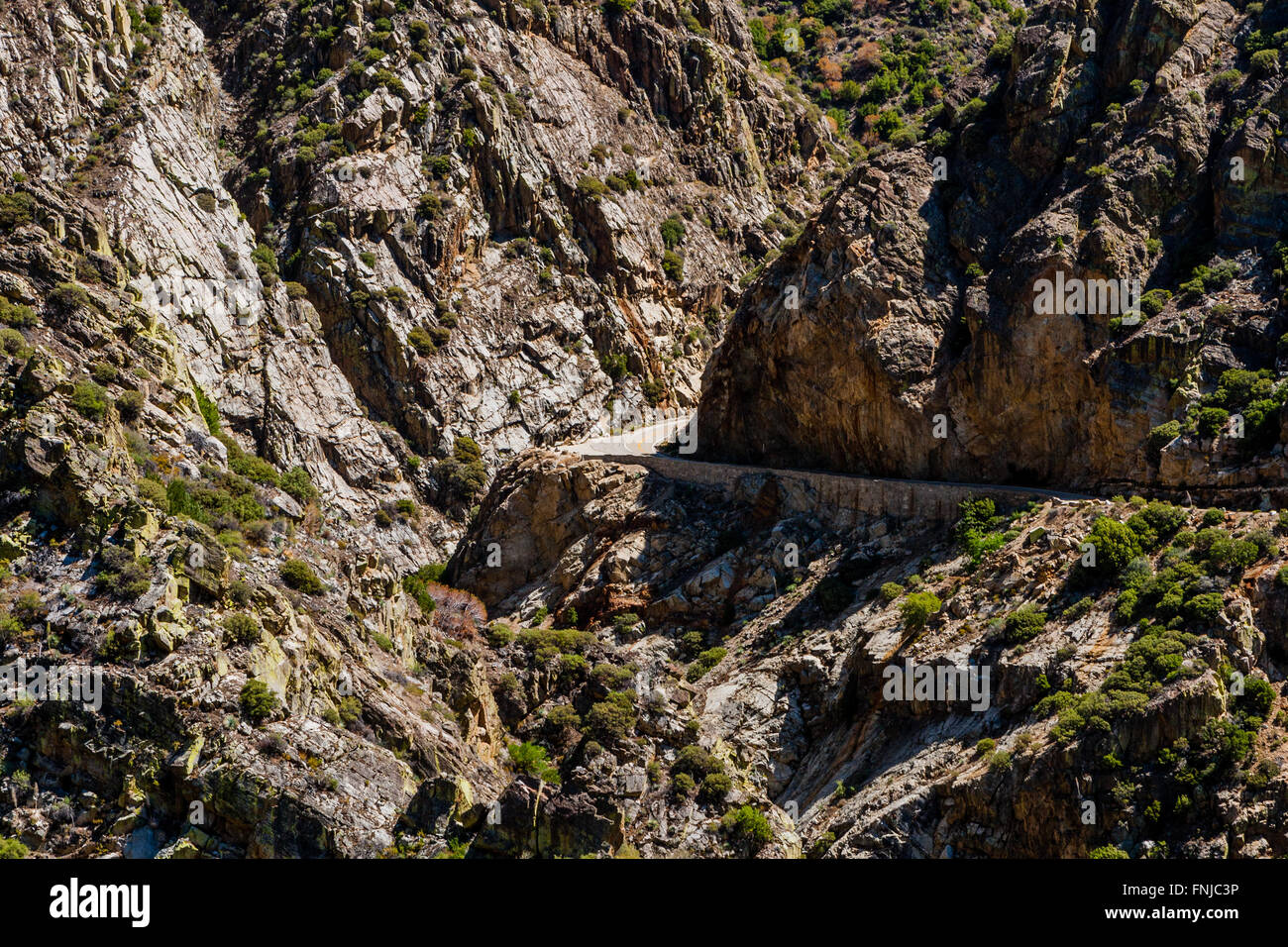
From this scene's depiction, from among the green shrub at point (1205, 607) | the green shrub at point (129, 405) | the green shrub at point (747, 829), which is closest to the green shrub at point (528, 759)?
the green shrub at point (747, 829)

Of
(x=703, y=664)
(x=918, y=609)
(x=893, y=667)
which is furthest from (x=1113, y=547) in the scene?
(x=703, y=664)

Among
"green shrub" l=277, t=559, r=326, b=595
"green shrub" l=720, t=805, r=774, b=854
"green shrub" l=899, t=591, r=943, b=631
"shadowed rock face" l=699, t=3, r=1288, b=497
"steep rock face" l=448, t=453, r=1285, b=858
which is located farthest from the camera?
"shadowed rock face" l=699, t=3, r=1288, b=497

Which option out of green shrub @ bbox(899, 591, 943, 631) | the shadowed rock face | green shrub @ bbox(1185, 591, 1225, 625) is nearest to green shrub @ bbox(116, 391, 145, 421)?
the shadowed rock face

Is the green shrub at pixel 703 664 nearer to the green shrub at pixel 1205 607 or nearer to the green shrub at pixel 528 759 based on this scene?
the green shrub at pixel 528 759

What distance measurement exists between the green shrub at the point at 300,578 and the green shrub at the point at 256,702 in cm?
978

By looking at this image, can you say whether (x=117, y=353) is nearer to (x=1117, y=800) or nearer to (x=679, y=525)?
(x=679, y=525)

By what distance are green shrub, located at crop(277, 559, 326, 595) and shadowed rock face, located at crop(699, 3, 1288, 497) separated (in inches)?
938

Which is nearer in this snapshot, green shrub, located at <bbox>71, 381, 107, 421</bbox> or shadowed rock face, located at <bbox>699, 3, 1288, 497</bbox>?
green shrub, located at <bbox>71, 381, 107, 421</bbox>

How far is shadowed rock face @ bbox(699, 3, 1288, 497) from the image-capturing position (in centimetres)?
5616

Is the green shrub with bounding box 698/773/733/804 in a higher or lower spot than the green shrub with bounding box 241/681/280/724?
lower

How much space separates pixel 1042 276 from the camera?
194 ft

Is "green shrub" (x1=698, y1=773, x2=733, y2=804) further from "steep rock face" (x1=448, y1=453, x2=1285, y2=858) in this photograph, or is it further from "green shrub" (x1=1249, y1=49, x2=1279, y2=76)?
"green shrub" (x1=1249, y1=49, x2=1279, y2=76)

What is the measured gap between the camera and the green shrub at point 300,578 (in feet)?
178

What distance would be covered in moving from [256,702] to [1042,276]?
36.2 meters
